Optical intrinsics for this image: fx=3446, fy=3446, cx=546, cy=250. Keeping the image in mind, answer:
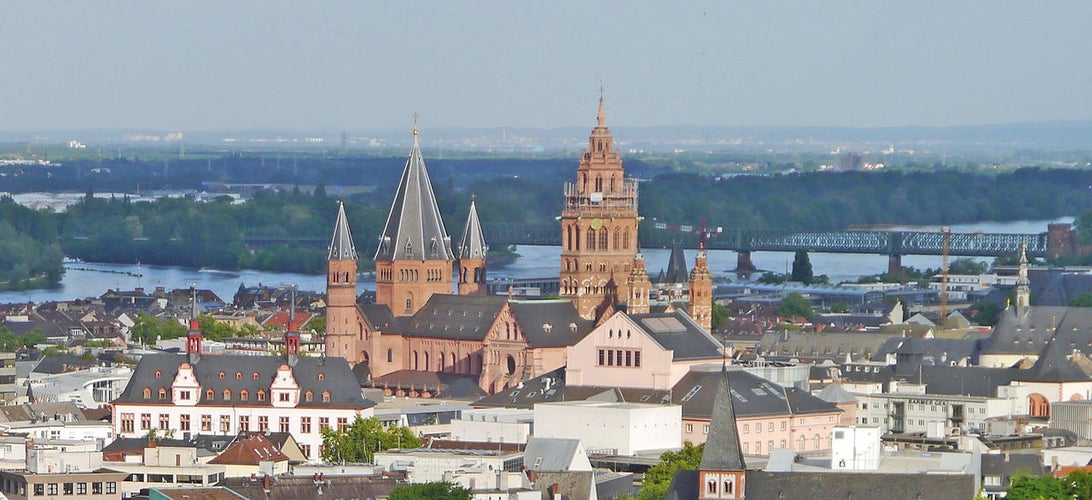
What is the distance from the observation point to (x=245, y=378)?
88000mm

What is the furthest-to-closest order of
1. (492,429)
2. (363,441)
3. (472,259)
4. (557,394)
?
(472,259) < (557,394) < (492,429) < (363,441)

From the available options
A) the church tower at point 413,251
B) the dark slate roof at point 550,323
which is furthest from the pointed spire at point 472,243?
the dark slate roof at point 550,323

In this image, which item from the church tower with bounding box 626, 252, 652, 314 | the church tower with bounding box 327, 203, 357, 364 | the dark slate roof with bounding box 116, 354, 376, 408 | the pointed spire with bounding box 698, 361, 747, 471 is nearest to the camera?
the pointed spire with bounding box 698, 361, 747, 471

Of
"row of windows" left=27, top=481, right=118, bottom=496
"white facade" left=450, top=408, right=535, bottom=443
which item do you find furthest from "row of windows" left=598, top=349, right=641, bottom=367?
"row of windows" left=27, top=481, right=118, bottom=496

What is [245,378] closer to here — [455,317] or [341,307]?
[455,317]

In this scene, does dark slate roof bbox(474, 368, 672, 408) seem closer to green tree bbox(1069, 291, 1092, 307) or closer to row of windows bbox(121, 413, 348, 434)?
row of windows bbox(121, 413, 348, 434)

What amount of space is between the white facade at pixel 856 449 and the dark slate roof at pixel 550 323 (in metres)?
33.4

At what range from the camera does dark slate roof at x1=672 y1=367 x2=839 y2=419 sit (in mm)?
80562

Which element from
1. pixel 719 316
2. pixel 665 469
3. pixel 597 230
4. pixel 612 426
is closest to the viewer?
pixel 665 469

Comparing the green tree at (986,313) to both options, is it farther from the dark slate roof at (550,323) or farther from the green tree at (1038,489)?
the green tree at (1038,489)

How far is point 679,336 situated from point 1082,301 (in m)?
53.4

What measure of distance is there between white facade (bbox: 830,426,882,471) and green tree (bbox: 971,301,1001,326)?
69255mm

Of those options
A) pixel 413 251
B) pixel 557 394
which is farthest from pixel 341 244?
pixel 557 394

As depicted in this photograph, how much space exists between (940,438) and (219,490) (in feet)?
74.3
